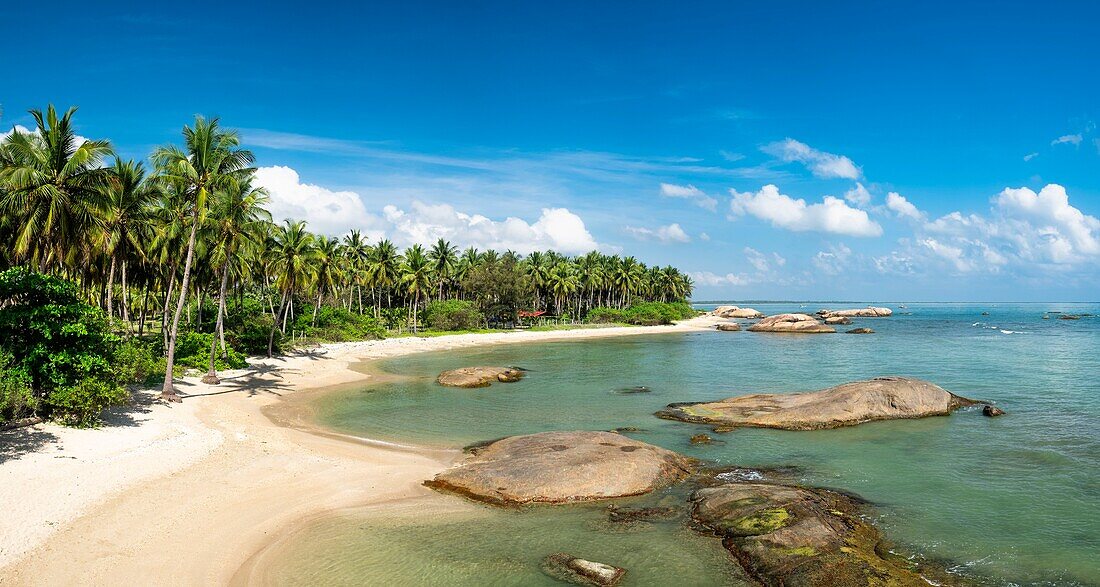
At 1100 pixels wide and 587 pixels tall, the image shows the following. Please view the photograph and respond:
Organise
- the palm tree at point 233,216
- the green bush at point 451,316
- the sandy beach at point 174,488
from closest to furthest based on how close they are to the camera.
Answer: the sandy beach at point 174,488, the palm tree at point 233,216, the green bush at point 451,316

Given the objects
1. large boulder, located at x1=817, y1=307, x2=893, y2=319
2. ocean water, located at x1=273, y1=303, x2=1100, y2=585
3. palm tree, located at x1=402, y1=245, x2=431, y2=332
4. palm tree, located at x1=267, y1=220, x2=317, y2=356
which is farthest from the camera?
large boulder, located at x1=817, y1=307, x2=893, y2=319

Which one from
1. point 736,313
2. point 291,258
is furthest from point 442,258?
point 736,313

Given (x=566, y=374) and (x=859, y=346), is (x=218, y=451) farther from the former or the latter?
(x=859, y=346)

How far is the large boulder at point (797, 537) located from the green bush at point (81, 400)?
20.9 m

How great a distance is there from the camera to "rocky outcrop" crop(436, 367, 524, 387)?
1537 inches

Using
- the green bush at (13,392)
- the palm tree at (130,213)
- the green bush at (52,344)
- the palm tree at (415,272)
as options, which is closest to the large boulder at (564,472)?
the green bush at (13,392)

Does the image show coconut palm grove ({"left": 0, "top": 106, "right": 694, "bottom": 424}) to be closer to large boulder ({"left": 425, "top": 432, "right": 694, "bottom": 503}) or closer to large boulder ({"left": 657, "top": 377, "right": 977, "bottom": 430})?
large boulder ({"left": 425, "top": 432, "right": 694, "bottom": 503})

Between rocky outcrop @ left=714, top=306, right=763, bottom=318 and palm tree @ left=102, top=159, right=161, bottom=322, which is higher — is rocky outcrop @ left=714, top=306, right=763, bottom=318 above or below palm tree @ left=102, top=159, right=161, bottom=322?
below

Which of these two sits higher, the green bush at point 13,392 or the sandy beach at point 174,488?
the green bush at point 13,392

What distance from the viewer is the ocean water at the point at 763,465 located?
12.7 metres

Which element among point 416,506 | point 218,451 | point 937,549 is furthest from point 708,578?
point 218,451

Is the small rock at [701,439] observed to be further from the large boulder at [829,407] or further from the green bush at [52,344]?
the green bush at [52,344]

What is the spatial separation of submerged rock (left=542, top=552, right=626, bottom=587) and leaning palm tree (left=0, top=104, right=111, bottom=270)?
25.9m

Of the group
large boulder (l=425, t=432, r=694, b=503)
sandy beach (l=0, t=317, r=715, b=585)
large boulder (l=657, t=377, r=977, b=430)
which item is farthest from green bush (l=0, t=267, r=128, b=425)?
large boulder (l=657, t=377, r=977, b=430)
